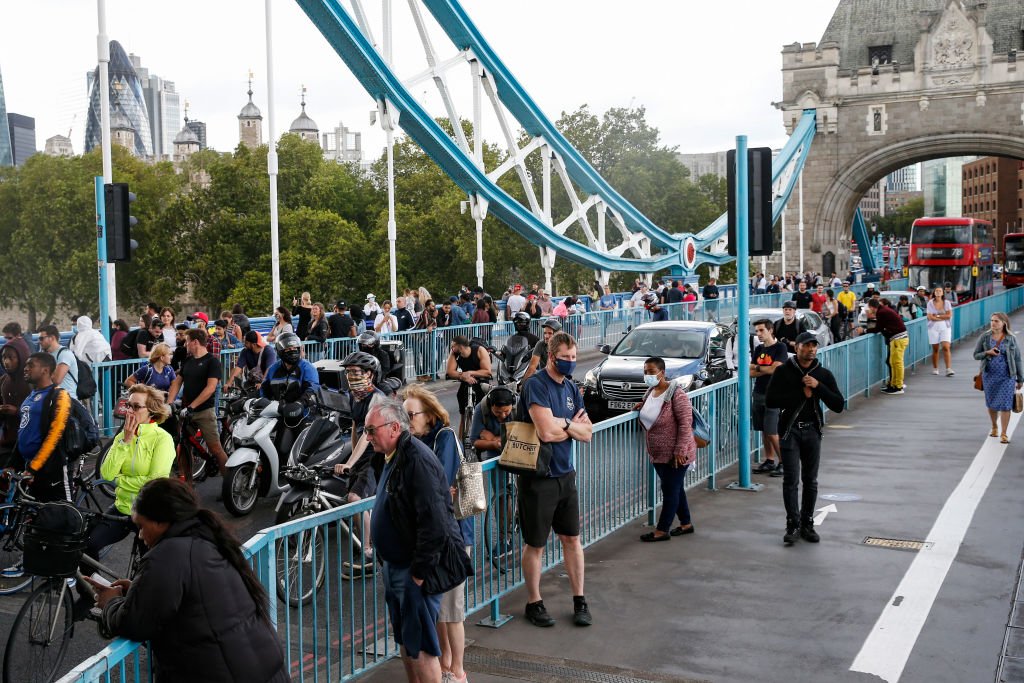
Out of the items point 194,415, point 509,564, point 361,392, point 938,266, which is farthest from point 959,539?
point 938,266

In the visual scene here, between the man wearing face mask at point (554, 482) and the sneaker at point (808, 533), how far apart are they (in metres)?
2.47

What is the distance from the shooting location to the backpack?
7.20 metres

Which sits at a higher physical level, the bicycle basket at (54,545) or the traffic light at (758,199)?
the traffic light at (758,199)

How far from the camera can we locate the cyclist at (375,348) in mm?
9828

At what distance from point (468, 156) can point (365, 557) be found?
2630cm

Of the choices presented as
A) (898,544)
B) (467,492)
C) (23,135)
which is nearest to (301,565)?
(467,492)

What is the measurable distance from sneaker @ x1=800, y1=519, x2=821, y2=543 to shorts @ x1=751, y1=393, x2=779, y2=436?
8.18 feet

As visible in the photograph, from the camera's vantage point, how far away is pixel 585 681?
537 cm

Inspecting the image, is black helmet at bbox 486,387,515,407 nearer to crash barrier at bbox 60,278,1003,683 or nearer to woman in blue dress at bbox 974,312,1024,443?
crash barrier at bbox 60,278,1003,683

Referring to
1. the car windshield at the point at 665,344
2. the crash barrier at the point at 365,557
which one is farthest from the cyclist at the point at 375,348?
the car windshield at the point at 665,344

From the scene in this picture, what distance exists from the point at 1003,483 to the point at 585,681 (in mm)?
6379

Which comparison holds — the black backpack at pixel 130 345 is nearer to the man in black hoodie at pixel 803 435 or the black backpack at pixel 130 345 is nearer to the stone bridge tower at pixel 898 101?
the man in black hoodie at pixel 803 435

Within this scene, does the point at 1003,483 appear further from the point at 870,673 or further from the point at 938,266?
the point at 938,266

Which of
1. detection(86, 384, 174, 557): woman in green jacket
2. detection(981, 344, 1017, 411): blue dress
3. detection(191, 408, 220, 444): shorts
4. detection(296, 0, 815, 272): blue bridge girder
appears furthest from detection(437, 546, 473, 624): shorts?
detection(296, 0, 815, 272): blue bridge girder
